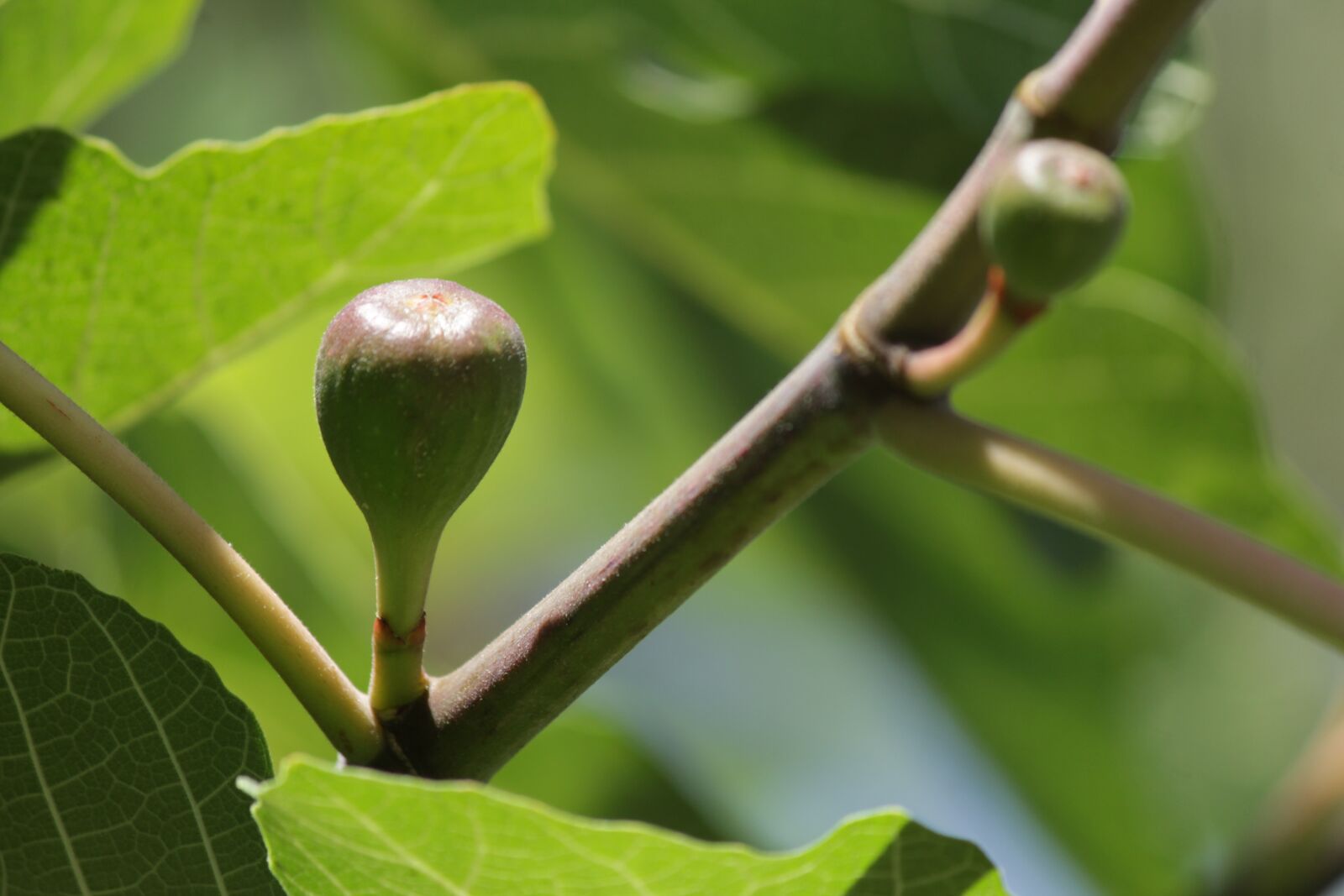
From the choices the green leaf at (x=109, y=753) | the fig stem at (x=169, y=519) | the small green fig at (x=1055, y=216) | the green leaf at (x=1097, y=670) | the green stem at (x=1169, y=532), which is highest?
the small green fig at (x=1055, y=216)

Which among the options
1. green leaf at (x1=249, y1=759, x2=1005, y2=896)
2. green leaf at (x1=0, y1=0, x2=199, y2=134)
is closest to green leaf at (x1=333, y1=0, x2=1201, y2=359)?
green leaf at (x1=0, y1=0, x2=199, y2=134)

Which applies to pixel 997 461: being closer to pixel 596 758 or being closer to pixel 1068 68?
pixel 1068 68

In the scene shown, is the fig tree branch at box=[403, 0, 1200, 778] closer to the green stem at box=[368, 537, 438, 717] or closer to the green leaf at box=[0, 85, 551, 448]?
the green stem at box=[368, 537, 438, 717]

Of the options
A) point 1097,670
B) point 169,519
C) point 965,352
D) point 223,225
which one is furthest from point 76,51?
point 1097,670

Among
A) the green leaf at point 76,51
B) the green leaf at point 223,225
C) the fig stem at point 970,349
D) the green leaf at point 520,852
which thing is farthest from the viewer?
the green leaf at point 76,51

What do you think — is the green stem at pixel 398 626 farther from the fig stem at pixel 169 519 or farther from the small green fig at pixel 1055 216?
the small green fig at pixel 1055 216

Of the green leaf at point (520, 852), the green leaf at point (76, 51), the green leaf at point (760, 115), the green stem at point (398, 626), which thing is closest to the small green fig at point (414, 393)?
the green stem at point (398, 626)
